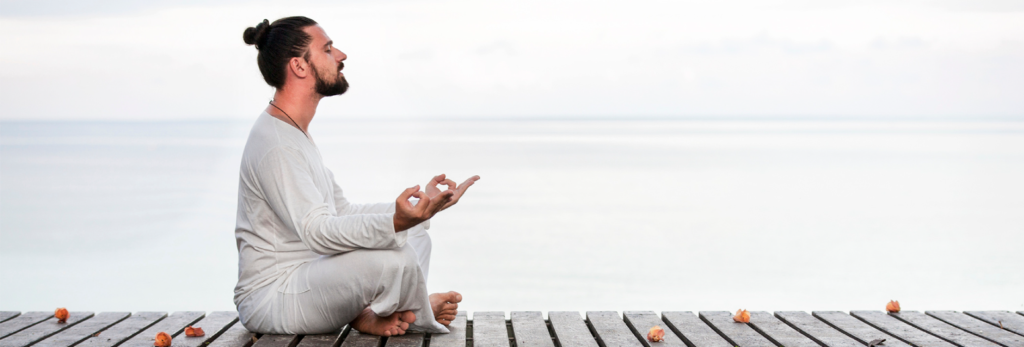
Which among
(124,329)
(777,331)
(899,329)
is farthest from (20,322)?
(899,329)

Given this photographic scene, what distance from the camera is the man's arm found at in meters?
2.22

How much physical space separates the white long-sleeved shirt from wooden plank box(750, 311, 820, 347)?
1.19 meters

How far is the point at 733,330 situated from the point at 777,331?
0.14 meters

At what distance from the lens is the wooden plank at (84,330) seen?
2.57 metres

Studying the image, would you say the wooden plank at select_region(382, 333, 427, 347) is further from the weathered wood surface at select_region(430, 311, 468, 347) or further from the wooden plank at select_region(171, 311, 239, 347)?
the wooden plank at select_region(171, 311, 239, 347)

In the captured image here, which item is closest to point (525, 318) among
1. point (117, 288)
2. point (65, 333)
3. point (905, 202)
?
point (65, 333)

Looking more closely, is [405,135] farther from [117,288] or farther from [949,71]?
[949,71]

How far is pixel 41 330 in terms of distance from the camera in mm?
2727

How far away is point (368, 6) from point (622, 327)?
15.6 metres

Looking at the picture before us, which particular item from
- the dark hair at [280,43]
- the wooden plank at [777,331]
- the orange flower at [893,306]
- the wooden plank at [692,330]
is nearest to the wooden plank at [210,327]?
the dark hair at [280,43]

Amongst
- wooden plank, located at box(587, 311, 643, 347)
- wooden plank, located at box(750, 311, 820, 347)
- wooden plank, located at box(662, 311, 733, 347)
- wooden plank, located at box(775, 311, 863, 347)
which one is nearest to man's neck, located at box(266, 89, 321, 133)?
wooden plank, located at box(587, 311, 643, 347)

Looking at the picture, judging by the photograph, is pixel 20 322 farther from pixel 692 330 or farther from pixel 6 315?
pixel 692 330

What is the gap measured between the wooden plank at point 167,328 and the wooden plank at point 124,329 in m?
0.02

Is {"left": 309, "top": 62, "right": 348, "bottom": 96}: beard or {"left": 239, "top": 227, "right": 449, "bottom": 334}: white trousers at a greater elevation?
{"left": 309, "top": 62, "right": 348, "bottom": 96}: beard
